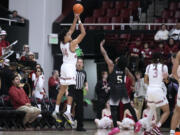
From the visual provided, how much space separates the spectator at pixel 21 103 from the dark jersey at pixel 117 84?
324 centimetres

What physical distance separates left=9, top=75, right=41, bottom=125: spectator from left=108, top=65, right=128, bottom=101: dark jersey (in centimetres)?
324

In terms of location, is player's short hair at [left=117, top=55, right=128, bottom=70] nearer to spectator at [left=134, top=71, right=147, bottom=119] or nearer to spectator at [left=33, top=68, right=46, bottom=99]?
spectator at [left=33, top=68, right=46, bottom=99]

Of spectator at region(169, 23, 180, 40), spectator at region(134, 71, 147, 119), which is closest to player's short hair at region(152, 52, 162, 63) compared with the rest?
spectator at region(134, 71, 147, 119)

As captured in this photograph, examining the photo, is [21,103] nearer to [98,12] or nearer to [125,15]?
[98,12]

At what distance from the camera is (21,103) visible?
16.0 metres

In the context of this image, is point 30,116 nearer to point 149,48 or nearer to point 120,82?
point 120,82

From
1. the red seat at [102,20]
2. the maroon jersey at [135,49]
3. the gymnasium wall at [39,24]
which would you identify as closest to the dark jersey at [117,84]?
the maroon jersey at [135,49]

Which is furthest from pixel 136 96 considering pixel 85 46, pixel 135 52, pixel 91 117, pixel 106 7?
pixel 106 7

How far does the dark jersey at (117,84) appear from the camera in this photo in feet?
43.7

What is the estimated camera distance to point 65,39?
46.3 ft

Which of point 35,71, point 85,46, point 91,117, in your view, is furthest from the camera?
point 91,117

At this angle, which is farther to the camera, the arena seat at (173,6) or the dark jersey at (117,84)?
the arena seat at (173,6)

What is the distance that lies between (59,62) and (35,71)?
5345 mm

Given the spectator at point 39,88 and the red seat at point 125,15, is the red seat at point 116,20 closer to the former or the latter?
the red seat at point 125,15
